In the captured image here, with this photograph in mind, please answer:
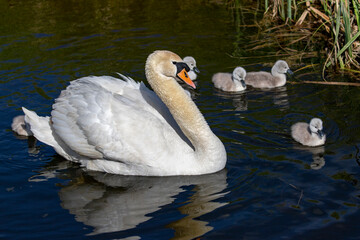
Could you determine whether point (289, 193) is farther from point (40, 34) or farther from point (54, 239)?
point (40, 34)

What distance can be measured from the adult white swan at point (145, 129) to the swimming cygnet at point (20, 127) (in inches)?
48.9

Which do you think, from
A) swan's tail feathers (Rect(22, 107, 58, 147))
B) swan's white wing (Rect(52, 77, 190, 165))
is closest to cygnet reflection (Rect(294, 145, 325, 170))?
swan's white wing (Rect(52, 77, 190, 165))

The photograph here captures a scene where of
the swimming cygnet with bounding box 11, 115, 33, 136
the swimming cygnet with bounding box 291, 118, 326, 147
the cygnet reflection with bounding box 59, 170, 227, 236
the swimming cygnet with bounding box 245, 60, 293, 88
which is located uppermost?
the swimming cygnet with bounding box 245, 60, 293, 88

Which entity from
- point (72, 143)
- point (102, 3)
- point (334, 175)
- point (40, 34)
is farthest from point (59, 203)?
point (102, 3)

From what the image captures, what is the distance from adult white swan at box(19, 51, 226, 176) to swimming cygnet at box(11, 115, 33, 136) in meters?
1.24

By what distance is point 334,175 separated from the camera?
24.5 feet

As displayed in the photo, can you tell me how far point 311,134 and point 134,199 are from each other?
274 centimetres

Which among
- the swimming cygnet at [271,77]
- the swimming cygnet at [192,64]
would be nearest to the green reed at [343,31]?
the swimming cygnet at [271,77]

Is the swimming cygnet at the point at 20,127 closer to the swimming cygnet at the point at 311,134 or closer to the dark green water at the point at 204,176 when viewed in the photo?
the dark green water at the point at 204,176

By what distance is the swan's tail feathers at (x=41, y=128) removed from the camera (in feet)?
27.2

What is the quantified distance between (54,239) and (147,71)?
2.43 m

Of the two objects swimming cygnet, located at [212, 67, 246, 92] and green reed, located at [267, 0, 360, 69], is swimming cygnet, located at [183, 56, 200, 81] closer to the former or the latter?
swimming cygnet, located at [212, 67, 246, 92]

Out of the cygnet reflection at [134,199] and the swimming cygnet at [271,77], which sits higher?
the swimming cygnet at [271,77]

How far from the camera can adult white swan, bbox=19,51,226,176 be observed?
750 cm
